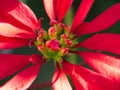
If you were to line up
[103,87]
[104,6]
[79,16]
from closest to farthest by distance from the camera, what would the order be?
[103,87] → [79,16] → [104,6]

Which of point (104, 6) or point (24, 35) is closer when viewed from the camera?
point (24, 35)

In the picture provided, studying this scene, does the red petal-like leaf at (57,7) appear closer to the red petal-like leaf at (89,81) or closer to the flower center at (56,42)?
the flower center at (56,42)

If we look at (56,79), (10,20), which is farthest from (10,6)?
(56,79)

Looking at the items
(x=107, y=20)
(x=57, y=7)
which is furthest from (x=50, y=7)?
(x=107, y=20)

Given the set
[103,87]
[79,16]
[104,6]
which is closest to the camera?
[103,87]

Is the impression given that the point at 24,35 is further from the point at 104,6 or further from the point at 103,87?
the point at 104,6

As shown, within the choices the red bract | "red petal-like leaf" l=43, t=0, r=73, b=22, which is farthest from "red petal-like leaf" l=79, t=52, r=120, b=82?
"red petal-like leaf" l=43, t=0, r=73, b=22

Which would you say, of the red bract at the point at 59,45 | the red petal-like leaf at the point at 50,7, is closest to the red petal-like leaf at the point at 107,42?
the red bract at the point at 59,45
